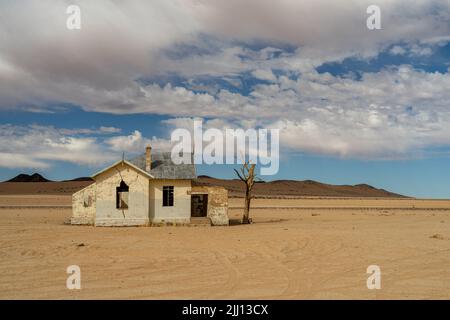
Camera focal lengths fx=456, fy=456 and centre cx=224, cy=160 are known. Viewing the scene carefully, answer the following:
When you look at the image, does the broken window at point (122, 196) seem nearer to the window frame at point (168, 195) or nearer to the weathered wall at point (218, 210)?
the window frame at point (168, 195)

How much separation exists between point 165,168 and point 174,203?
2.20 meters

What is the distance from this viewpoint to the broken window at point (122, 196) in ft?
86.6

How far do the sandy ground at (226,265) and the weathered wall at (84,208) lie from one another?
245 inches

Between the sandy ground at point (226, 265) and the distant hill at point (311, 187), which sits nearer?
the sandy ground at point (226, 265)

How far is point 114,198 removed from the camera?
26281mm

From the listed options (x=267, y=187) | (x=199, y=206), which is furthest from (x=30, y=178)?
(x=199, y=206)

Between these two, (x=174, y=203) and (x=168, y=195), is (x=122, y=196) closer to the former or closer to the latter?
(x=168, y=195)

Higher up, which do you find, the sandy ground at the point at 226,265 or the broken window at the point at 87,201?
the broken window at the point at 87,201

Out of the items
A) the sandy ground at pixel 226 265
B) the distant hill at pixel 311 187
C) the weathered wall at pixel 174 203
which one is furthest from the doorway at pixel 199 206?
the distant hill at pixel 311 187

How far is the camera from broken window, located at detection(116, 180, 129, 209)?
86.6 ft

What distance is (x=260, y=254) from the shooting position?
15.0m

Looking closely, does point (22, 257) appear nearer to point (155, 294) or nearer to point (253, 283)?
point (155, 294)
